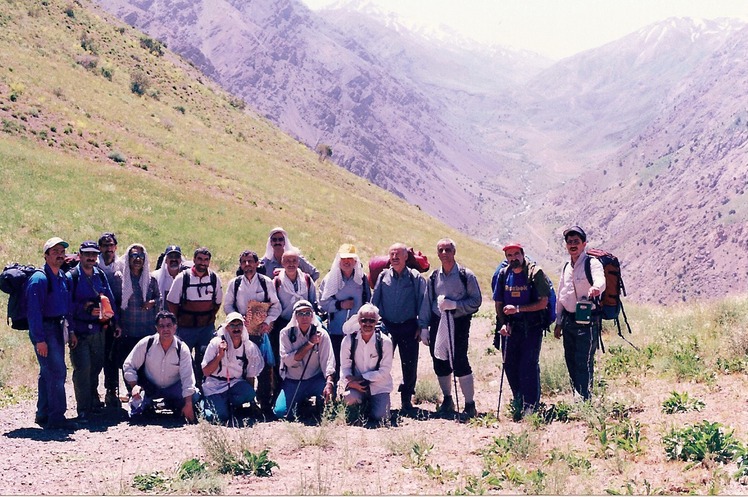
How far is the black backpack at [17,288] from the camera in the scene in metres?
6.81

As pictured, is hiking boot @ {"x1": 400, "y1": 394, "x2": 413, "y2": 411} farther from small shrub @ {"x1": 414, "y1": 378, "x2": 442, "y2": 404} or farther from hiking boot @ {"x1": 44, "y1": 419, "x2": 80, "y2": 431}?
hiking boot @ {"x1": 44, "y1": 419, "x2": 80, "y2": 431}

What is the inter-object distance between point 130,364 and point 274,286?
2.00 meters

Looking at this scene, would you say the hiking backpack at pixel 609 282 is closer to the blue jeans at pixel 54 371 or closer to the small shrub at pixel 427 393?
the small shrub at pixel 427 393

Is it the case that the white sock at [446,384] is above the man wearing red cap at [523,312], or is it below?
below

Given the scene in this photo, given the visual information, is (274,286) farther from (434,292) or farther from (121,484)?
(121,484)

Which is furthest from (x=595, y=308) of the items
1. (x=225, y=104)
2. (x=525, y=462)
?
(x=225, y=104)

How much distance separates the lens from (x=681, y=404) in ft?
21.6

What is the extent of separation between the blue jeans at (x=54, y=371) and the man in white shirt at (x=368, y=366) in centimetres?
313

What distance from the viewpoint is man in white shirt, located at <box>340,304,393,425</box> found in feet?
25.3

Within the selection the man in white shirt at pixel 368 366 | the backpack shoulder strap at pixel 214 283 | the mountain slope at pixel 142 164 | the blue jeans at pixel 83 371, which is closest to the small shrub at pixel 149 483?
the blue jeans at pixel 83 371

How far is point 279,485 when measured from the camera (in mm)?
5402

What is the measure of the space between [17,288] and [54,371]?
0.97 m

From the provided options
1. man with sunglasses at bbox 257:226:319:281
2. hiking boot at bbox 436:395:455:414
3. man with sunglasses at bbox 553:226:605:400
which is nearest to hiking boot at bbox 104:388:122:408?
man with sunglasses at bbox 257:226:319:281

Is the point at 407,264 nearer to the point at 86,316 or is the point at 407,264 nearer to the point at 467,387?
the point at 467,387
